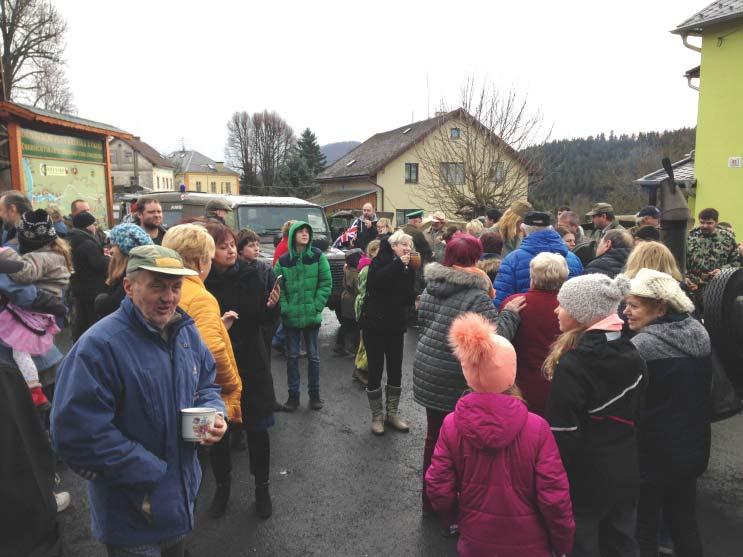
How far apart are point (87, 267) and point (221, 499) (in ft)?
8.18

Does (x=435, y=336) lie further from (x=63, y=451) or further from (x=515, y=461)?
(x=63, y=451)

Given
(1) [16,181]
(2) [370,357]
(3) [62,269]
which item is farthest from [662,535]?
(1) [16,181]

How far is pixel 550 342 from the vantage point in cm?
349

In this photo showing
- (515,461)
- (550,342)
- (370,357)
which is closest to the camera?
(515,461)

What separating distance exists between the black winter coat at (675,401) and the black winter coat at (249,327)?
2437mm

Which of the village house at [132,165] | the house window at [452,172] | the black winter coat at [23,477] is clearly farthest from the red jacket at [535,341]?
the village house at [132,165]

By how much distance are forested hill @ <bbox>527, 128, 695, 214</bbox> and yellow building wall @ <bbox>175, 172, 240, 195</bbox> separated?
50.6m

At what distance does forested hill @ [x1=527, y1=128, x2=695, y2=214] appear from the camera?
1751 inches

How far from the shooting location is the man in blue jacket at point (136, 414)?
206cm

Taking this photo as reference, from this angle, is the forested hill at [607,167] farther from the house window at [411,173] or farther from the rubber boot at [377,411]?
the rubber boot at [377,411]

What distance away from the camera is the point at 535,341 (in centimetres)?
352

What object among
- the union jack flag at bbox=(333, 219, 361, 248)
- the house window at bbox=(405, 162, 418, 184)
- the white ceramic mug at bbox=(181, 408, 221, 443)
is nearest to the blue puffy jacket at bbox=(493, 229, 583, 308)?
the white ceramic mug at bbox=(181, 408, 221, 443)

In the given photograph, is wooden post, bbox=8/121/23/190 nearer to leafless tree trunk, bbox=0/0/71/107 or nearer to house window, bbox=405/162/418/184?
leafless tree trunk, bbox=0/0/71/107

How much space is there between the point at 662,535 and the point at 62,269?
468 cm
